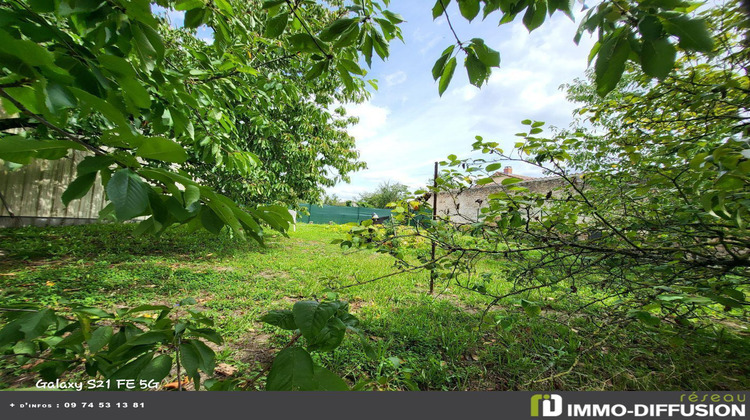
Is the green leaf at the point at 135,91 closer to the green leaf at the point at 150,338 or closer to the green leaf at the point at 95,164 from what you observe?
the green leaf at the point at 95,164

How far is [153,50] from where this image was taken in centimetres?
86

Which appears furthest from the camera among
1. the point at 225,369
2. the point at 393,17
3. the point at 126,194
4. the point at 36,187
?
the point at 36,187

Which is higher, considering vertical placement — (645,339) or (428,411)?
(428,411)

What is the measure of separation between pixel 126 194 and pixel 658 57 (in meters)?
1.25

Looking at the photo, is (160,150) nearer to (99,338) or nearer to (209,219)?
(209,219)

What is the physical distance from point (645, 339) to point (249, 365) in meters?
3.47

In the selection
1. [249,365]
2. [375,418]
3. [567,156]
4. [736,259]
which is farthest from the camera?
[249,365]

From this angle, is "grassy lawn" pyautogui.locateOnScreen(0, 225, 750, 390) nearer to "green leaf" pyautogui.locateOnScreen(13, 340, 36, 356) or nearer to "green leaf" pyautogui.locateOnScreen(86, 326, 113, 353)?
"green leaf" pyautogui.locateOnScreen(13, 340, 36, 356)

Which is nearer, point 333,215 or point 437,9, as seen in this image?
point 437,9

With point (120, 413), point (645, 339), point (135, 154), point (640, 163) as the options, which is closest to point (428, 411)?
point (120, 413)

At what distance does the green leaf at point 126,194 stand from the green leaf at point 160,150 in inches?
2.0

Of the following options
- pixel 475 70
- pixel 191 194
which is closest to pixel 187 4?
pixel 191 194

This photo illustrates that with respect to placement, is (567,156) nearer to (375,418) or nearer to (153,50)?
(375,418)

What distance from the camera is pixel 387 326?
266 cm
